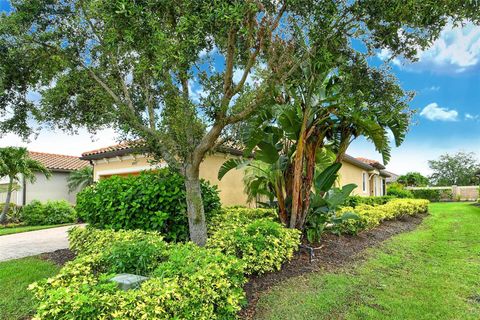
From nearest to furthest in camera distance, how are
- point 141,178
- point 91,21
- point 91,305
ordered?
point 91,305
point 91,21
point 141,178

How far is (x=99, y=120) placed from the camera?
882 centimetres

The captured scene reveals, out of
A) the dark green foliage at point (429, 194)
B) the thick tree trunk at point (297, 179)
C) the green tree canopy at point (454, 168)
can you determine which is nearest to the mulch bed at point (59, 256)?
the thick tree trunk at point (297, 179)

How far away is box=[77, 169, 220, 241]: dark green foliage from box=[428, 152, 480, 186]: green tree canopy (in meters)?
58.0

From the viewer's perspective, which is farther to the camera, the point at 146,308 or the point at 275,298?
the point at 275,298

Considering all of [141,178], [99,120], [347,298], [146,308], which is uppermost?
[99,120]

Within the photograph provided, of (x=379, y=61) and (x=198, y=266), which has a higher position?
(x=379, y=61)

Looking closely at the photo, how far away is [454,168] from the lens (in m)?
56.6

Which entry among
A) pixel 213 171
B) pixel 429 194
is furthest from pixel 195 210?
pixel 429 194

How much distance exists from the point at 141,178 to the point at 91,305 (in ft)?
17.8

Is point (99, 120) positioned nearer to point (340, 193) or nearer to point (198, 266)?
point (198, 266)

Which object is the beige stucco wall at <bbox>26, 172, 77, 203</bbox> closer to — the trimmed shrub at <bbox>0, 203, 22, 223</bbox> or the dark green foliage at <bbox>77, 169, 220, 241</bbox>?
the trimmed shrub at <bbox>0, 203, 22, 223</bbox>

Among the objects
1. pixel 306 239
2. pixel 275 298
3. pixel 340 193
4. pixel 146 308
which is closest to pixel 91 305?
pixel 146 308

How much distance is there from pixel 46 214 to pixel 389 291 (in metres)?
17.7

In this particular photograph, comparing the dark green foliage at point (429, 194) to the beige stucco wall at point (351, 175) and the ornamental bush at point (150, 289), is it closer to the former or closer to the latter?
the beige stucco wall at point (351, 175)
